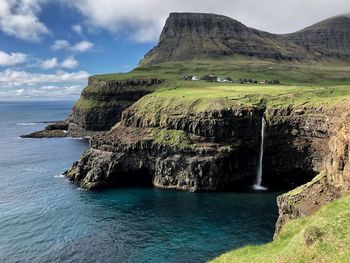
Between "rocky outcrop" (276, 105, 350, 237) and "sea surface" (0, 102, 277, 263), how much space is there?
13875 millimetres

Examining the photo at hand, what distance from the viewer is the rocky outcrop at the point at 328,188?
48.7 metres

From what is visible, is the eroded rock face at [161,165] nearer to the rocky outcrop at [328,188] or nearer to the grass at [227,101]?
the grass at [227,101]

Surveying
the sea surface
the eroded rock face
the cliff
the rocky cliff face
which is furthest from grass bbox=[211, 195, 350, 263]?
the eroded rock face

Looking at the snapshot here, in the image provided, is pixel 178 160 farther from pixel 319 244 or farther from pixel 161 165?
pixel 319 244

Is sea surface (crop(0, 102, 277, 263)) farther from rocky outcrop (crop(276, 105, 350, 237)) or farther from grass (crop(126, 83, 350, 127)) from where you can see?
grass (crop(126, 83, 350, 127))

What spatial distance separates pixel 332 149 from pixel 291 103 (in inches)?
2157

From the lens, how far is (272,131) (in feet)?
341

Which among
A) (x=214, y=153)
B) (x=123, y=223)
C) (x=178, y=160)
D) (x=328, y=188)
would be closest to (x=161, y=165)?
(x=178, y=160)

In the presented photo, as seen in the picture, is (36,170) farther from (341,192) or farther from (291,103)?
(341,192)

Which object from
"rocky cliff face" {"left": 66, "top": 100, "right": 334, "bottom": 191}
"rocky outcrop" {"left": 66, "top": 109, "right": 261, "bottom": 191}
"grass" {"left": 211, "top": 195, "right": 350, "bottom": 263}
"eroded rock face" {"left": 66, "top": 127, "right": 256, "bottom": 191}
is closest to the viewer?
"grass" {"left": 211, "top": 195, "right": 350, "bottom": 263}

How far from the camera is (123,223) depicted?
78000 millimetres

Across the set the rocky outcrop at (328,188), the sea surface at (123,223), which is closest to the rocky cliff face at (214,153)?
the sea surface at (123,223)

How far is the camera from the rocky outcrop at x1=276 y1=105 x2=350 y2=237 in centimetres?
4872

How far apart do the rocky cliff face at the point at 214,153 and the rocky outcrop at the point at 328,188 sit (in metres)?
42.3
